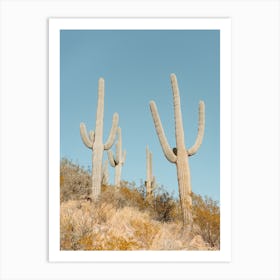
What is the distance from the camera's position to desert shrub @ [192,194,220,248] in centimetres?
614

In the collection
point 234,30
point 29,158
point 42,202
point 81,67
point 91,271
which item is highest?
point 234,30

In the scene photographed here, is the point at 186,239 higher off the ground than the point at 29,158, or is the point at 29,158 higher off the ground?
the point at 29,158

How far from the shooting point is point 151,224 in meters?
6.71

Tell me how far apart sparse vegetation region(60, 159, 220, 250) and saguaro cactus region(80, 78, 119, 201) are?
30 centimetres

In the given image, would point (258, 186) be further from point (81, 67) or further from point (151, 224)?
point (81, 67)

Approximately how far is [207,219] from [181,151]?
0.95 m

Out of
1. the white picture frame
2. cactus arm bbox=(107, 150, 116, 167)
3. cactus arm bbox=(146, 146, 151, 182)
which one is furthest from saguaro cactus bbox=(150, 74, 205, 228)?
cactus arm bbox=(107, 150, 116, 167)

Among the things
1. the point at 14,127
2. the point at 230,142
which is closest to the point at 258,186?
the point at 230,142

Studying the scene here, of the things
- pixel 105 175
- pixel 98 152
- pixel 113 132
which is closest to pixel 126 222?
pixel 113 132

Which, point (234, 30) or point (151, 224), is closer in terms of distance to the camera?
point (234, 30)

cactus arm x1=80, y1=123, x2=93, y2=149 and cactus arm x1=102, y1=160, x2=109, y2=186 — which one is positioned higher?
cactus arm x1=80, y1=123, x2=93, y2=149

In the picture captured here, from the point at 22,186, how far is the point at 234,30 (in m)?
2.91

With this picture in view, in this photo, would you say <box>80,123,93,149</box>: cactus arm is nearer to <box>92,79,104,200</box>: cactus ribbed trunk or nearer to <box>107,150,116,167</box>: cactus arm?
<box>92,79,104,200</box>: cactus ribbed trunk

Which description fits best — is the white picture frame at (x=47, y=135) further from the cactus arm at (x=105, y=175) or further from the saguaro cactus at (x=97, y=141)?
the cactus arm at (x=105, y=175)
